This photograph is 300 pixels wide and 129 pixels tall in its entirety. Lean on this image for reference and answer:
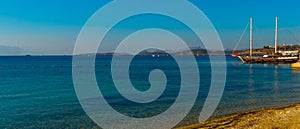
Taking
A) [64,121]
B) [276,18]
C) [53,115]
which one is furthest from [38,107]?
[276,18]

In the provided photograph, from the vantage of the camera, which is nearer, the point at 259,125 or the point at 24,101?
the point at 259,125

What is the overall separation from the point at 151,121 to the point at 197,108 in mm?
5076

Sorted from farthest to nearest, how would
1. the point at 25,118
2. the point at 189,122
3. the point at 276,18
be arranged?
the point at 276,18 → the point at 25,118 → the point at 189,122

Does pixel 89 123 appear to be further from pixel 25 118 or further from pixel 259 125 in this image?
pixel 259 125

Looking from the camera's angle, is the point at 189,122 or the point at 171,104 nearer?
the point at 189,122

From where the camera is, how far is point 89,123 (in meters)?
16.9

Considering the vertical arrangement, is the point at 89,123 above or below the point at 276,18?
below

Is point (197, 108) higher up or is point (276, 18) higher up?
point (276, 18)

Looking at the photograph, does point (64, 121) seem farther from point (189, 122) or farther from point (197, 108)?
point (197, 108)

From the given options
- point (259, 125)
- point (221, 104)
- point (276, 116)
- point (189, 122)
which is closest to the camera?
point (259, 125)

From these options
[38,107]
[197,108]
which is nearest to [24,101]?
[38,107]

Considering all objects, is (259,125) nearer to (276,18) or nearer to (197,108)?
(197,108)

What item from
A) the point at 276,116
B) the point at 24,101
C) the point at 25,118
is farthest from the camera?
the point at 24,101

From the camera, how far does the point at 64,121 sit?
683 inches
